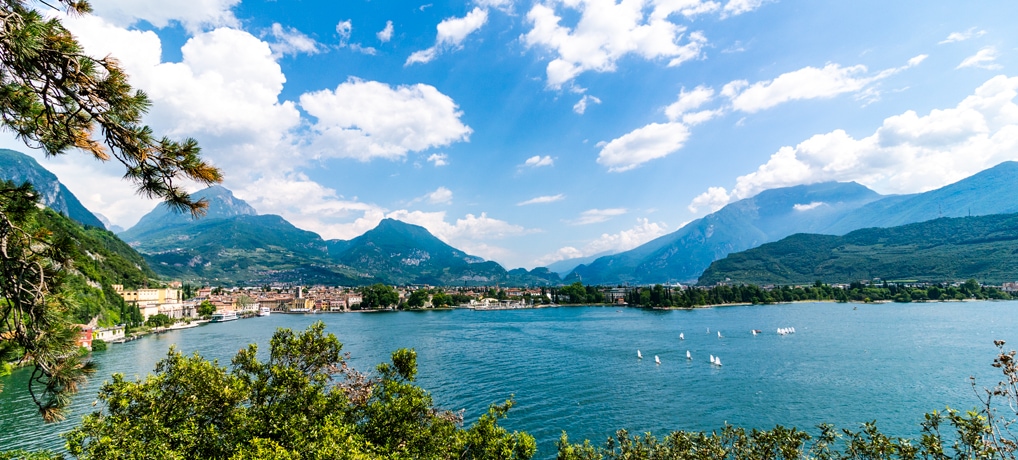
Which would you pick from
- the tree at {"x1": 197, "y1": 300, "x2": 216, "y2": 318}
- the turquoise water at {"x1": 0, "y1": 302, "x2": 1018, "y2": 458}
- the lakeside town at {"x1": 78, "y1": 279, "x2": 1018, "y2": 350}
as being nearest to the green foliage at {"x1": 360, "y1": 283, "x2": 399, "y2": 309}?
the lakeside town at {"x1": 78, "y1": 279, "x2": 1018, "y2": 350}

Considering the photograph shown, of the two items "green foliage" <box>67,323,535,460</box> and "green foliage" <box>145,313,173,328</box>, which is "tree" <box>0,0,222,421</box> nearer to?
"green foliage" <box>67,323,535,460</box>

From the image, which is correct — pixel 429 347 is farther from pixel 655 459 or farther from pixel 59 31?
pixel 59 31

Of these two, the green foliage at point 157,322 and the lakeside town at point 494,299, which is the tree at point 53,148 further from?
the green foliage at point 157,322

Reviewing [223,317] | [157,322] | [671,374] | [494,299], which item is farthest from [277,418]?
[494,299]

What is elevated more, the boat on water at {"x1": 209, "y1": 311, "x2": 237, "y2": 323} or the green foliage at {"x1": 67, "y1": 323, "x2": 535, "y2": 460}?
the green foliage at {"x1": 67, "y1": 323, "x2": 535, "y2": 460}

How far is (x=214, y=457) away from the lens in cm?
797

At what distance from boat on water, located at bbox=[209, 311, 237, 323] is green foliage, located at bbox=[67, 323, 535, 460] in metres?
108

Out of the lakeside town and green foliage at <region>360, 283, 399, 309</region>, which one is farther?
green foliage at <region>360, 283, 399, 309</region>

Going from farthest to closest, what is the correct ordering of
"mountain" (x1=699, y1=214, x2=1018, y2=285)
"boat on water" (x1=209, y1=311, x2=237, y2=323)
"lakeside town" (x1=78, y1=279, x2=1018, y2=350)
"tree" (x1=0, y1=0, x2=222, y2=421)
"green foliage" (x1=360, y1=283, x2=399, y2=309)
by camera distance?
1. "mountain" (x1=699, y1=214, x2=1018, y2=285)
2. "green foliage" (x1=360, y1=283, x2=399, y2=309)
3. "boat on water" (x1=209, y1=311, x2=237, y2=323)
4. "lakeside town" (x1=78, y1=279, x2=1018, y2=350)
5. "tree" (x1=0, y1=0, x2=222, y2=421)

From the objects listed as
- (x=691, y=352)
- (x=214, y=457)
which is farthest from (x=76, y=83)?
(x=691, y=352)

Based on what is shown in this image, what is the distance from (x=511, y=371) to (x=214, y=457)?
3124 cm

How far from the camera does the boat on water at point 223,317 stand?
98794 mm

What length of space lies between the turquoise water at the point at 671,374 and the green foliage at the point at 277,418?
1195cm

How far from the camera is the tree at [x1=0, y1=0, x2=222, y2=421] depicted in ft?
12.1
